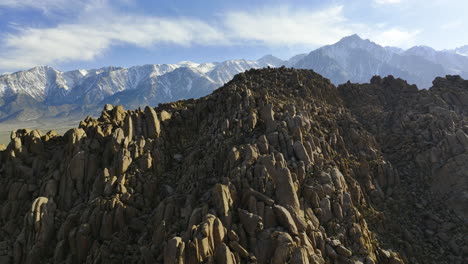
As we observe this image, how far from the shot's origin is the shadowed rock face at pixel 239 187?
33.0 metres

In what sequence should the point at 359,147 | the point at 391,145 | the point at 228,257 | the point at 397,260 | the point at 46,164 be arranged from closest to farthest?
the point at 228,257 → the point at 397,260 → the point at 46,164 → the point at 359,147 → the point at 391,145

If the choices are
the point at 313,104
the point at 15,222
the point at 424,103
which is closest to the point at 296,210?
the point at 313,104

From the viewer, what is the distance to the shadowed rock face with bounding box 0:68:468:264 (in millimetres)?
33031

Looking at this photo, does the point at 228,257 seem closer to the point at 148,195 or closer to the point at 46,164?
the point at 148,195

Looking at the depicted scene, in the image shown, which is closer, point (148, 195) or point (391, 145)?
point (148, 195)

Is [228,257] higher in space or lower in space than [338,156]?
lower

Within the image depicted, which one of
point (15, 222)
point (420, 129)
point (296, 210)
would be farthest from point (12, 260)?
point (420, 129)

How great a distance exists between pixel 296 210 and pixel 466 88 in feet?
237

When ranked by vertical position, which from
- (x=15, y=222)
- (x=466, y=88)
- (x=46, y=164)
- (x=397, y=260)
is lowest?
(x=397, y=260)

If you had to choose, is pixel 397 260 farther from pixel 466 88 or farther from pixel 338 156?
pixel 466 88

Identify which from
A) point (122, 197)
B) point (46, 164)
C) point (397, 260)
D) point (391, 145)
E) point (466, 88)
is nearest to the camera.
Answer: point (397, 260)

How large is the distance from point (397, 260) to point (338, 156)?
60.0 feet

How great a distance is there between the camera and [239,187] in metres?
36.7

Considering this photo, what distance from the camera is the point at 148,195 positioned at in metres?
42.1
